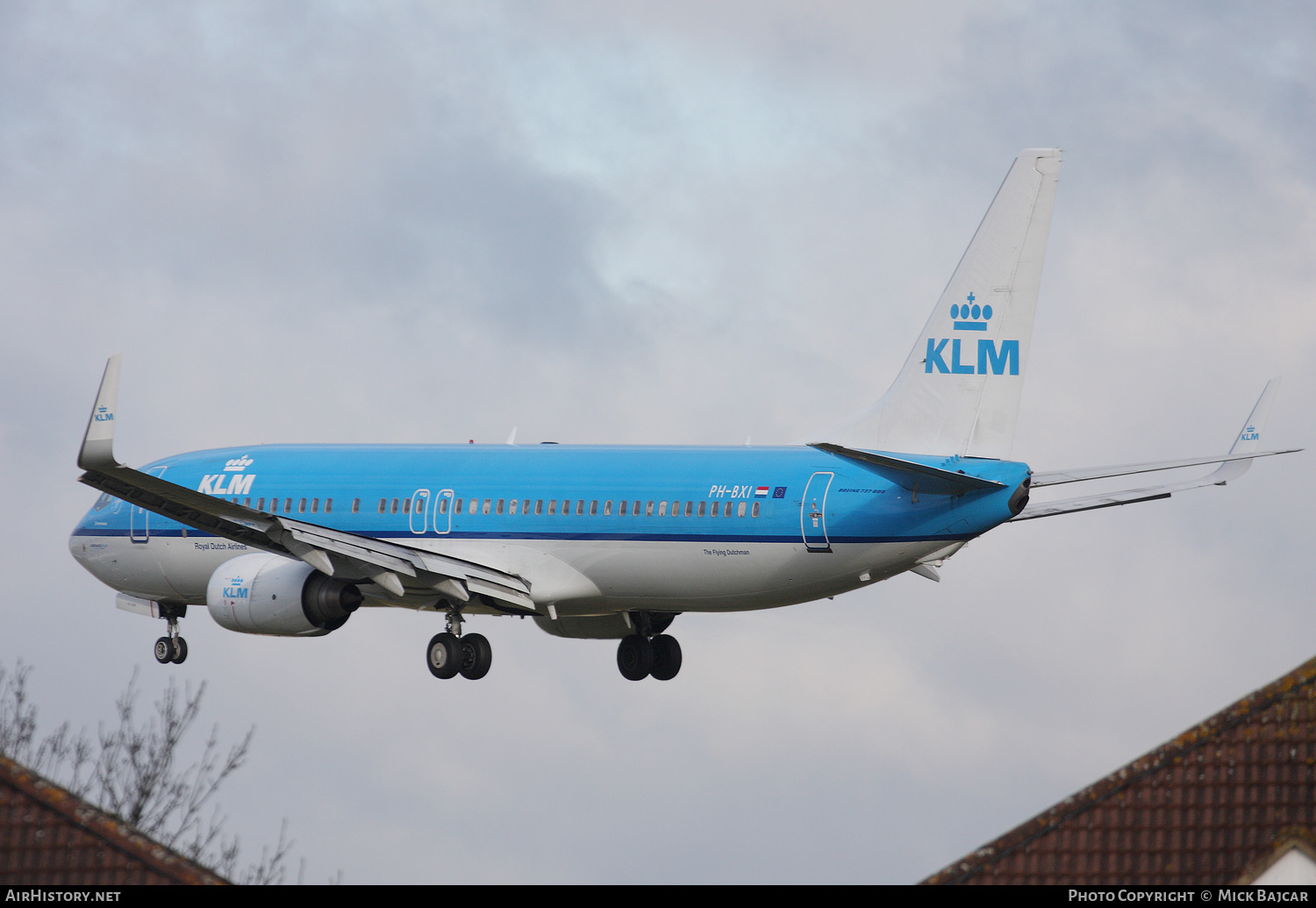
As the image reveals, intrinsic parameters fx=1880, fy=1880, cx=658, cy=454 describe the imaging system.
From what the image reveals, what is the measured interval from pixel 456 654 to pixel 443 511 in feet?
9.80

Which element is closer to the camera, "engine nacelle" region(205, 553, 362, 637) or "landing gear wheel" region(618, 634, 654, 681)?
"engine nacelle" region(205, 553, 362, 637)

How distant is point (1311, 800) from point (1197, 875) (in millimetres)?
1371

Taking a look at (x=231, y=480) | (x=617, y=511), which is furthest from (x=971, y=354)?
(x=231, y=480)

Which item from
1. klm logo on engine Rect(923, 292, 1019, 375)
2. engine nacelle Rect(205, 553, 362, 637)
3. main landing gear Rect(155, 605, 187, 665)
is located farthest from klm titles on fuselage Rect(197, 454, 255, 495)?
klm logo on engine Rect(923, 292, 1019, 375)

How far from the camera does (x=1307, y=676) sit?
1952 cm

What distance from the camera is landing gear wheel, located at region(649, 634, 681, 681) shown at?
134ft

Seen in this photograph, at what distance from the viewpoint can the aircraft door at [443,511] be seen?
127 feet

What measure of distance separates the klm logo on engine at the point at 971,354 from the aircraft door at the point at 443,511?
35.8ft

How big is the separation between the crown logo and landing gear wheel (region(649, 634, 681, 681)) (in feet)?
37.2

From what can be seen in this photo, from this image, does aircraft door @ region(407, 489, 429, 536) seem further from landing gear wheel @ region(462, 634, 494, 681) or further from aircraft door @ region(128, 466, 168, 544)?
aircraft door @ region(128, 466, 168, 544)

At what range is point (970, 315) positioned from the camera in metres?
32.8

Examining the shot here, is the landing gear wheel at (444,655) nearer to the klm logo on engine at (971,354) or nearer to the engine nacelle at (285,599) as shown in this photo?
the engine nacelle at (285,599)

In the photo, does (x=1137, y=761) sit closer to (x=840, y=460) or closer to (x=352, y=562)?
(x=840, y=460)
